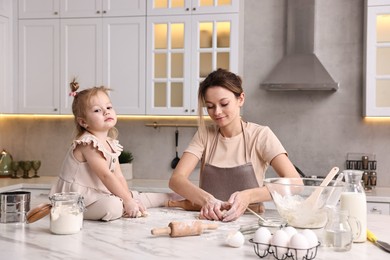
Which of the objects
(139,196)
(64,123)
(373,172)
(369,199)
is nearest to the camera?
(139,196)

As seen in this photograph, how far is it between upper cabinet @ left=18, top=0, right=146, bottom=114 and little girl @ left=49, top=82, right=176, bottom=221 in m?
2.00

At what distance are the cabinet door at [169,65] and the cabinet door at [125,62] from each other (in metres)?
0.07

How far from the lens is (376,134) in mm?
4137

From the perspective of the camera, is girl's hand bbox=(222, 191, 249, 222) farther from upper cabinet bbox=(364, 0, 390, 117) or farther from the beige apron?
upper cabinet bbox=(364, 0, 390, 117)

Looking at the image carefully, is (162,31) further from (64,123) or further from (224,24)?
(64,123)

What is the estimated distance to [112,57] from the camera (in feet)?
13.8

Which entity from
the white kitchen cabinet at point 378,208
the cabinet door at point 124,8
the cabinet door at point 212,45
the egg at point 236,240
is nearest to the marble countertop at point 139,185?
the white kitchen cabinet at point 378,208

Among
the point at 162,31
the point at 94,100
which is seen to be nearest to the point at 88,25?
the point at 162,31

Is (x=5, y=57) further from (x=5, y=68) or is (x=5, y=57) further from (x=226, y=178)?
(x=226, y=178)

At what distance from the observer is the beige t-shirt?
95.3 inches

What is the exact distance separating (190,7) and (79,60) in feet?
3.45

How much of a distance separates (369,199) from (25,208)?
2545 mm

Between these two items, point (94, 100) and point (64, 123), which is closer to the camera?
point (94, 100)

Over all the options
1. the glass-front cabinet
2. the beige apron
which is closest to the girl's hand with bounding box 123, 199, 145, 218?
the beige apron
